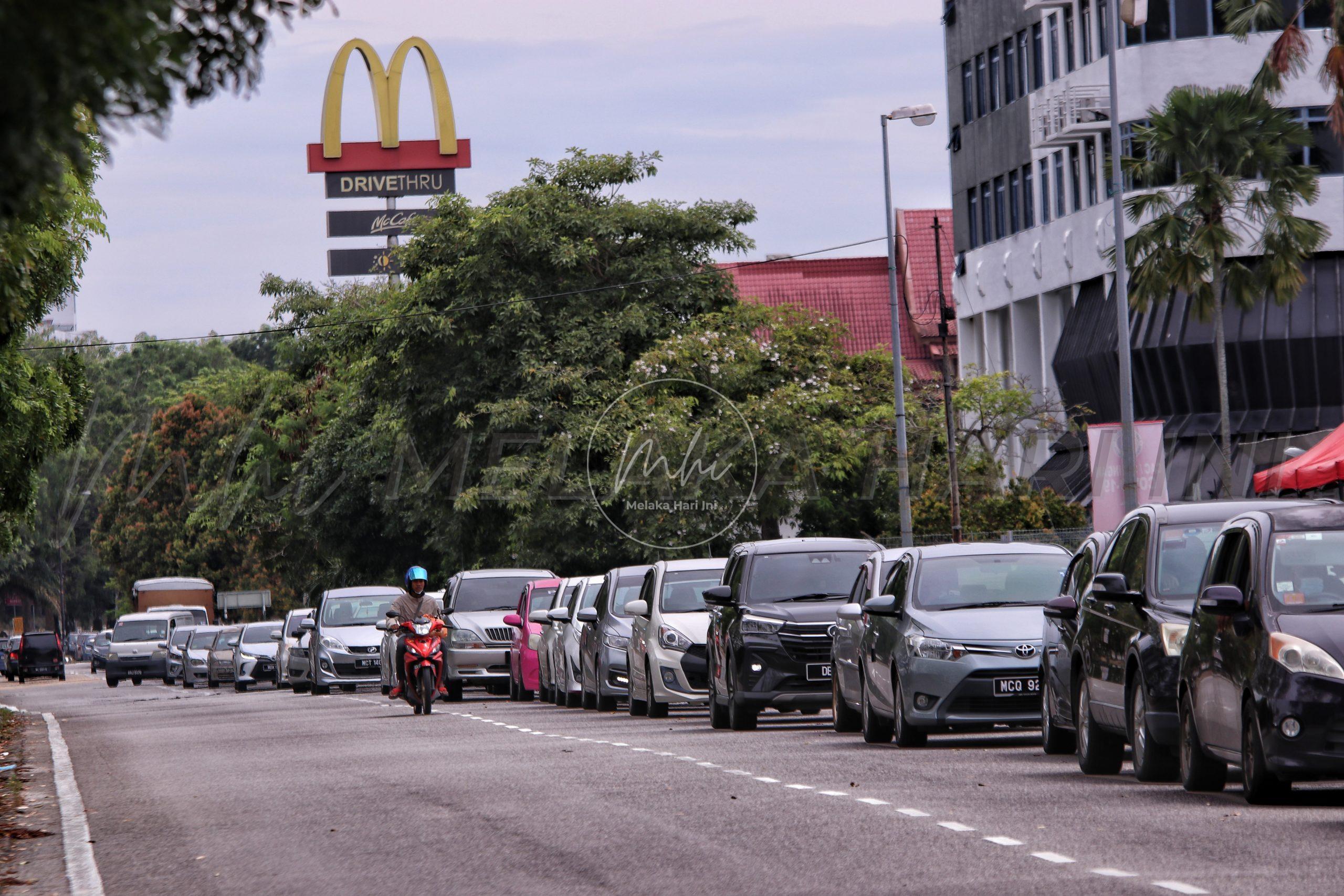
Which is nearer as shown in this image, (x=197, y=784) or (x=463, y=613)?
(x=197, y=784)

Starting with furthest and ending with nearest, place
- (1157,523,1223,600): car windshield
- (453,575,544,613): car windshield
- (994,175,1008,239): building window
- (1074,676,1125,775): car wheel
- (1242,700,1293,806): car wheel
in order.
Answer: (994,175,1008,239): building window
(453,575,544,613): car windshield
(1074,676,1125,775): car wheel
(1157,523,1223,600): car windshield
(1242,700,1293,806): car wheel

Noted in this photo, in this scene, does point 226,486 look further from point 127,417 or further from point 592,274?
point 127,417

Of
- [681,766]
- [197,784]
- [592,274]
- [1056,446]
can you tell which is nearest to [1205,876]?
[681,766]

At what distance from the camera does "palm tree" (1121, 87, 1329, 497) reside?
38719mm

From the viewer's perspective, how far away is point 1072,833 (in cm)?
1056

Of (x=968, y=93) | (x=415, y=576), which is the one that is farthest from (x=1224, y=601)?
(x=968, y=93)

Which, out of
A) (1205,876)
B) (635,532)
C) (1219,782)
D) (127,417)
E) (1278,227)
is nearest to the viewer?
(1205,876)

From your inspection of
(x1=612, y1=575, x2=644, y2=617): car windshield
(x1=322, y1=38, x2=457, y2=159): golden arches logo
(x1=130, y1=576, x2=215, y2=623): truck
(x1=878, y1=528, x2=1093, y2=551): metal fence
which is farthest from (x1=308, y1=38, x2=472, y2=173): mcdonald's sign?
(x1=612, y1=575, x2=644, y2=617): car windshield

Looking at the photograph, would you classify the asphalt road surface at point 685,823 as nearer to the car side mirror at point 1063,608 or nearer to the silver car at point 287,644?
the car side mirror at point 1063,608

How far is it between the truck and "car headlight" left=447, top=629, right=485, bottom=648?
2207 inches

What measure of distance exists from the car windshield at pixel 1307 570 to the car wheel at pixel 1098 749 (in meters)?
2.68

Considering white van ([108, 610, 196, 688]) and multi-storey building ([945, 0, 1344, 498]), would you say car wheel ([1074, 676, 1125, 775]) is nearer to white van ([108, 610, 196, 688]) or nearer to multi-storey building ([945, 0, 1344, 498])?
multi-storey building ([945, 0, 1344, 498])

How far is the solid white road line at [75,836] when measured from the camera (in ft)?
33.6

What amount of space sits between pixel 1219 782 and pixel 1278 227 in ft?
95.2
